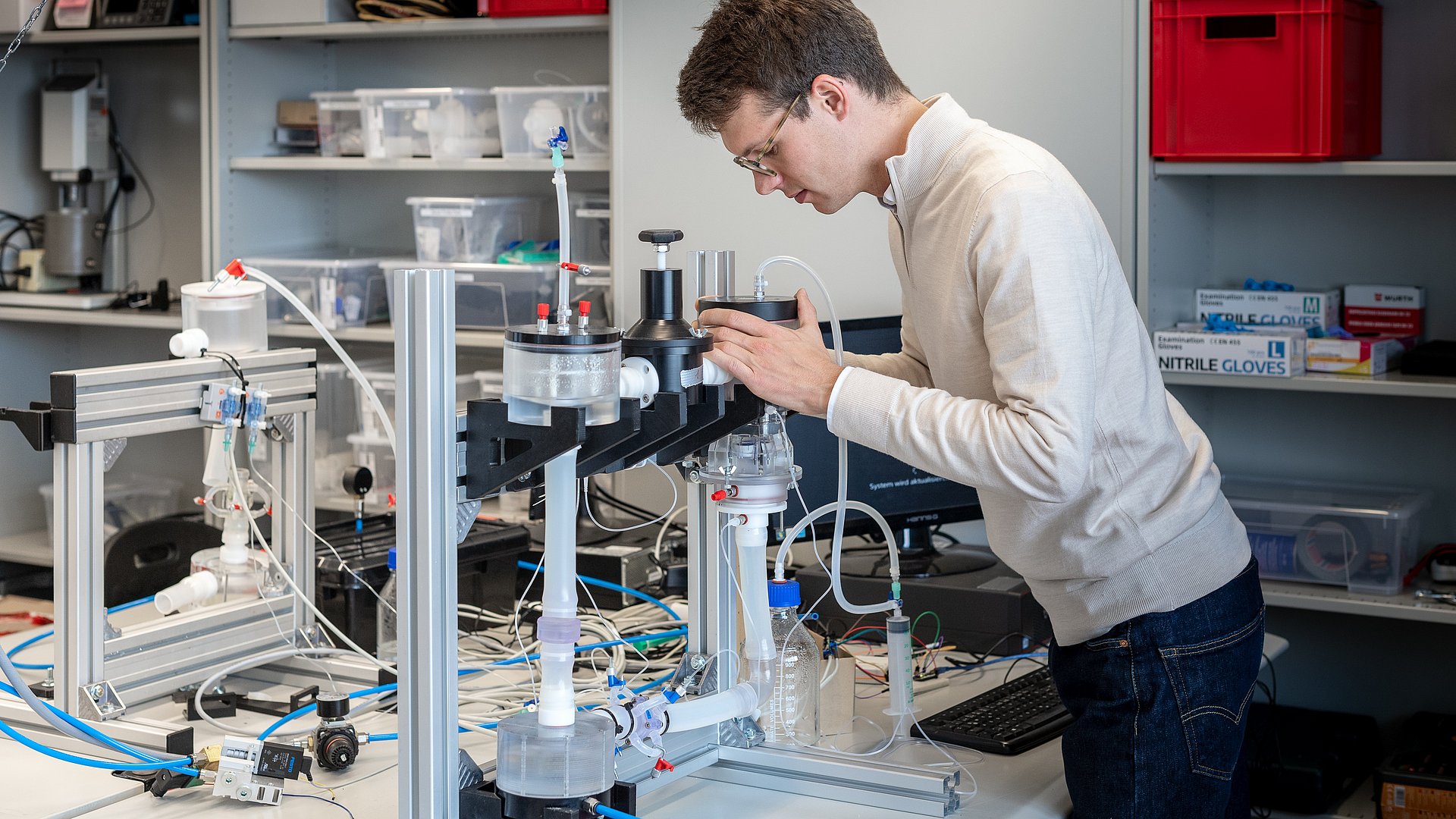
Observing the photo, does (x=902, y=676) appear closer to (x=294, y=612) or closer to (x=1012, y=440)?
(x=1012, y=440)

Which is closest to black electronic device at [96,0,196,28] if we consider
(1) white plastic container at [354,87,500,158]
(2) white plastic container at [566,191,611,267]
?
(1) white plastic container at [354,87,500,158]

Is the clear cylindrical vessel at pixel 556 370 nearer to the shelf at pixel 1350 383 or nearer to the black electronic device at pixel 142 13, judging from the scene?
the shelf at pixel 1350 383

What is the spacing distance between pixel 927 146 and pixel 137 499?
309 centimetres

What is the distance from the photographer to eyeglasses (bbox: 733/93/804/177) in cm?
142

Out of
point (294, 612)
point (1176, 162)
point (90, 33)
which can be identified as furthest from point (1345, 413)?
point (90, 33)

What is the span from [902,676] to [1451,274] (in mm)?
1607

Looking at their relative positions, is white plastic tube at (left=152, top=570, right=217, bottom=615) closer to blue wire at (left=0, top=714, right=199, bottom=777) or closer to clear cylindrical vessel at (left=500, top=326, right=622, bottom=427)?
blue wire at (left=0, top=714, right=199, bottom=777)

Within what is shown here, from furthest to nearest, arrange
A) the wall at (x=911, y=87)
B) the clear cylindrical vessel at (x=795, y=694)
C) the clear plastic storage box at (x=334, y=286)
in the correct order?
the clear plastic storage box at (x=334, y=286) → the wall at (x=911, y=87) → the clear cylindrical vessel at (x=795, y=694)

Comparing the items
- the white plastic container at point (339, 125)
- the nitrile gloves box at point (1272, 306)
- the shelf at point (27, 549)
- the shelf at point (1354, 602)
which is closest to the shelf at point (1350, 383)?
the nitrile gloves box at point (1272, 306)

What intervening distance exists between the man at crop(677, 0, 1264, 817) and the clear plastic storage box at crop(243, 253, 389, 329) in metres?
1.99

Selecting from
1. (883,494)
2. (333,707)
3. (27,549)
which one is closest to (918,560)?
(883,494)

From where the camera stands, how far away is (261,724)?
5.63 feet

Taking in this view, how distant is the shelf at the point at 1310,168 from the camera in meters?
2.29

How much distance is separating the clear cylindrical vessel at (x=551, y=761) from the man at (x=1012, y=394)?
39 cm
